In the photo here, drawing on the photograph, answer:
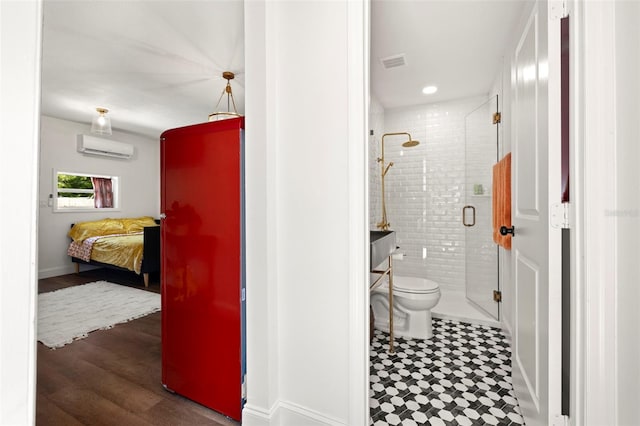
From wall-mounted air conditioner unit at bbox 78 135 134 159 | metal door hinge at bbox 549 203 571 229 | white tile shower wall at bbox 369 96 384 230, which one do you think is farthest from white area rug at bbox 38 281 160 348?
metal door hinge at bbox 549 203 571 229

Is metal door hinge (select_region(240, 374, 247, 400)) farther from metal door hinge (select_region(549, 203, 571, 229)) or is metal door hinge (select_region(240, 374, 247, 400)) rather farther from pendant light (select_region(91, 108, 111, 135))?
pendant light (select_region(91, 108, 111, 135))

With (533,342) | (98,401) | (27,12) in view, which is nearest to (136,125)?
(98,401)

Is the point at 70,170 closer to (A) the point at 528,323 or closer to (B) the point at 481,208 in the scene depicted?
(B) the point at 481,208

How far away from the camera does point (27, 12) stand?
44 cm

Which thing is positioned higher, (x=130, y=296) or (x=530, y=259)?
(x=530, y=259)

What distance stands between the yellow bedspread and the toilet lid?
343 centimetres

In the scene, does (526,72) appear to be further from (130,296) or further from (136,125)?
(136,125)

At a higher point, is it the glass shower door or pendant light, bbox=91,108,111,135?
pendant light, bbox=91,108,111,135

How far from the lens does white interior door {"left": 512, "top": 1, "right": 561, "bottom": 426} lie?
109 cm

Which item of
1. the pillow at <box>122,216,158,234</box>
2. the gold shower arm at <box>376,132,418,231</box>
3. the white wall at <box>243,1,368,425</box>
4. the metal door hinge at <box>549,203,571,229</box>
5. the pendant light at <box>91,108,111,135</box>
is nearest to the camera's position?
the metal door hinge at <box>549,203,571,229</box>

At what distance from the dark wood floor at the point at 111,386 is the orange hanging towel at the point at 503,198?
209cm

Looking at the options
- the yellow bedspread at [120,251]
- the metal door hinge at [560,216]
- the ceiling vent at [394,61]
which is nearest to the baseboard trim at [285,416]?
the metal door hinge at [560,216]

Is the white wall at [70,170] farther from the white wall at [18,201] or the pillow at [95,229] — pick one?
the white wall at [18,201]

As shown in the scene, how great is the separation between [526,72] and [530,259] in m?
0.92
